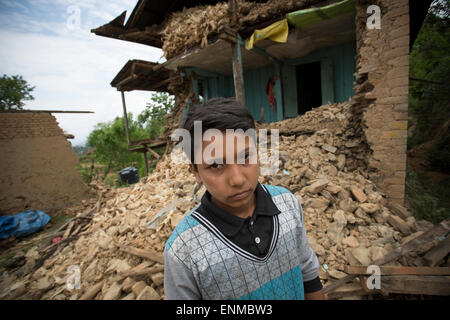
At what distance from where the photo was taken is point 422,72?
1061 cm

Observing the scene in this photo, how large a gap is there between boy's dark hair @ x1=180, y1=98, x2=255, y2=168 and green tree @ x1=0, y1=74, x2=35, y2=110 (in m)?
23.4

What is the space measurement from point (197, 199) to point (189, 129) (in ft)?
9.74

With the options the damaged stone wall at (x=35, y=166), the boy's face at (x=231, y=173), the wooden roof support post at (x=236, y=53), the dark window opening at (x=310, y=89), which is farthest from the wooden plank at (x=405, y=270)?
the damaged stone wall at (x=35, y=166)

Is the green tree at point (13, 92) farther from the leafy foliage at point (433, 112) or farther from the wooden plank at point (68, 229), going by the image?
the leafy foliage at point (433, 112)

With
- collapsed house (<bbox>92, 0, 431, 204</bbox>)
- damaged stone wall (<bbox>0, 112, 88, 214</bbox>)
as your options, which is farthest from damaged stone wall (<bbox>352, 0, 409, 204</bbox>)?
damaged stone wall (<bbox>0, 112, 88, 214</bbox>)

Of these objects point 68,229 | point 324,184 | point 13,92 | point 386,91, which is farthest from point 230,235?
point 13,92

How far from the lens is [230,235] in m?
0.95

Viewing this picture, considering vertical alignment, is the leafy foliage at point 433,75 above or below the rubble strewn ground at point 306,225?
above

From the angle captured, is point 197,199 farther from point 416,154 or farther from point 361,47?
point 416,154

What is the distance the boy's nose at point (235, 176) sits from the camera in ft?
3.09

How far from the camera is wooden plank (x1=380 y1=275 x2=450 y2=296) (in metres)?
1.93

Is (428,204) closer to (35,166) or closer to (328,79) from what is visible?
(328,79)

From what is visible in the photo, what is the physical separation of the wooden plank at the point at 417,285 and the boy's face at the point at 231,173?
213 cm
